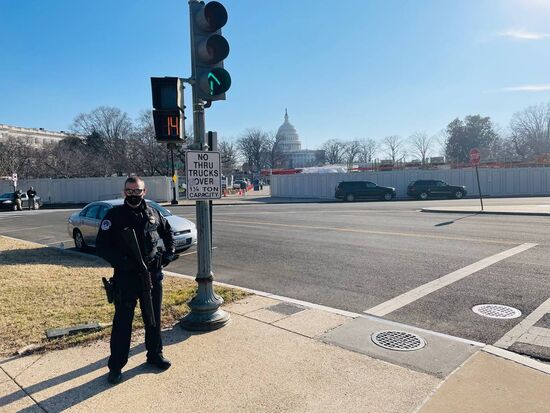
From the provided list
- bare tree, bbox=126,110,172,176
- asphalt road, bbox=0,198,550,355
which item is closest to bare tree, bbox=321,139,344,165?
bare tree, bbox=126,110,172,176

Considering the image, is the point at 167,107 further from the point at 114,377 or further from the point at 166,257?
the point at 114,377

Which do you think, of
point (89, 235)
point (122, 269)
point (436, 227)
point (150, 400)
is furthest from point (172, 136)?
point (436, 227)

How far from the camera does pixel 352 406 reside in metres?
3.29

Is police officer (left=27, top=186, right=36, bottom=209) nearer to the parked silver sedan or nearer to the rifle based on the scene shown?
the parked silver sedan

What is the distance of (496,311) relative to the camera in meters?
5.54

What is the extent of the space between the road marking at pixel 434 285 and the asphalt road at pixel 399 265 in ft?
0.30

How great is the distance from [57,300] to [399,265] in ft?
→ 19.8

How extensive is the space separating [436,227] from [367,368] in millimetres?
11226

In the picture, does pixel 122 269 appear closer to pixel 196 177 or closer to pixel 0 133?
pixel 196 177

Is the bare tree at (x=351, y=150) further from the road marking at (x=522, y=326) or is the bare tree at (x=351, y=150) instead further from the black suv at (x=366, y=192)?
the road marking at (x=522, y=326)

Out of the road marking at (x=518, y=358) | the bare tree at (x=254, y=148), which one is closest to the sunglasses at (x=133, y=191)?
the road marking at (x=518, y=358)

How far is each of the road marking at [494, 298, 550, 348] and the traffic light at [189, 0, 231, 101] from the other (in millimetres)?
4059

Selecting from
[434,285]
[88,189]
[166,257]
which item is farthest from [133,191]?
[88,189]

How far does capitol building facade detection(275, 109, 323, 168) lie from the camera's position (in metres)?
141
